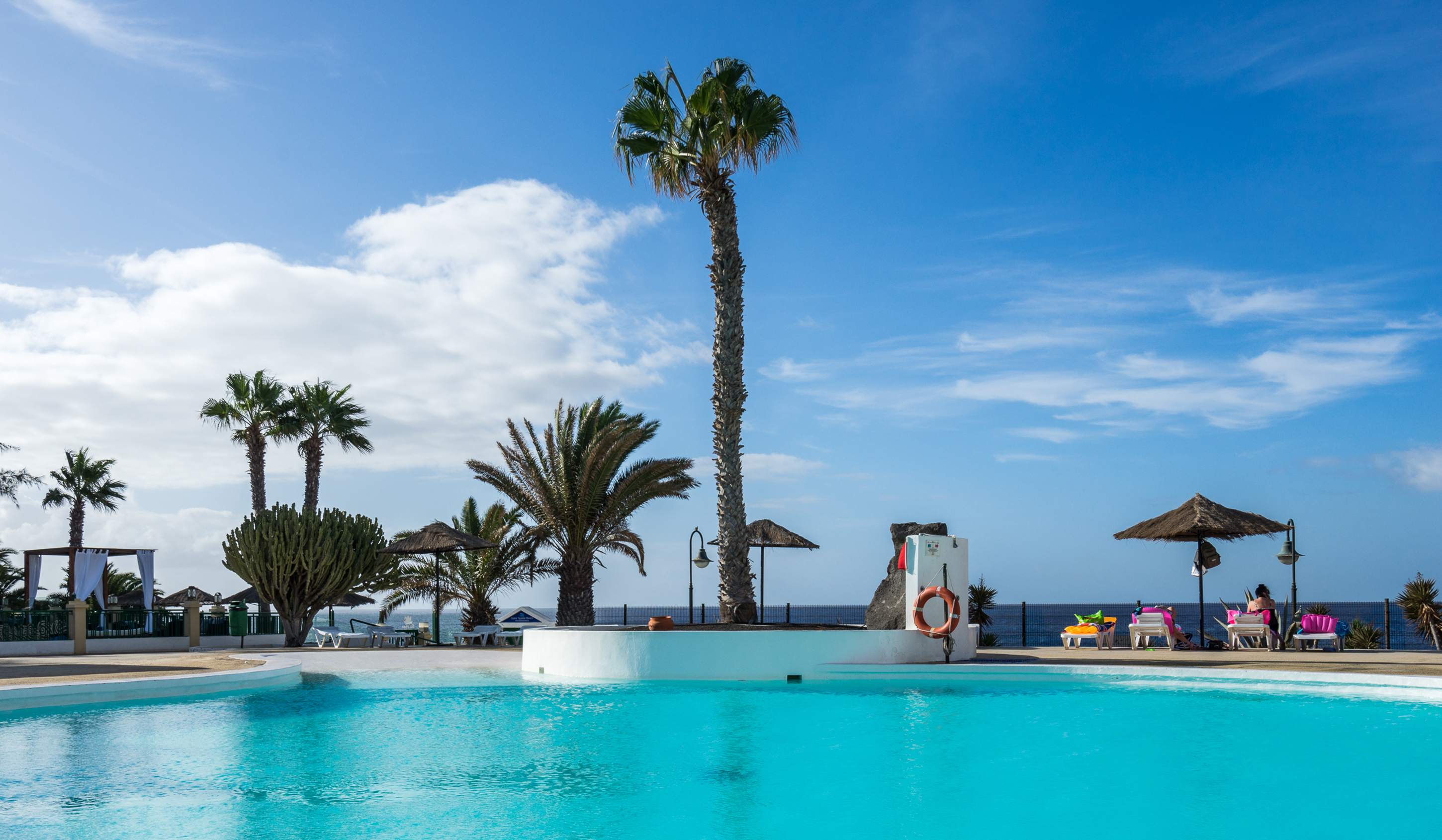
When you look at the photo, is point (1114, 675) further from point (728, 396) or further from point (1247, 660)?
point (728, 396)

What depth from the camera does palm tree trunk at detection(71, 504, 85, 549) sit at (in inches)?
1540

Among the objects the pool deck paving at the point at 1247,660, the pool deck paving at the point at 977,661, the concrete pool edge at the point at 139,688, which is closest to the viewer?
the concrete pool edge at the point at 139,688

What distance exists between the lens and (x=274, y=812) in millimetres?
6891

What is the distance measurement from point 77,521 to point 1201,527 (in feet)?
129

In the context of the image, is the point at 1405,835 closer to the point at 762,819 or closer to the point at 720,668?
the point at 762,819

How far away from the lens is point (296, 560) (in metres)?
22.4

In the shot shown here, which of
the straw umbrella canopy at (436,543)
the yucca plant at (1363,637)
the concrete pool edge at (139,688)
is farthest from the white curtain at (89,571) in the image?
the yucca plant at (1363,637)

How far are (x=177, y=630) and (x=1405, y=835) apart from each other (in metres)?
24.1

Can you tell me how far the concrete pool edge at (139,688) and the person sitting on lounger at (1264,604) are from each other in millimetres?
15262

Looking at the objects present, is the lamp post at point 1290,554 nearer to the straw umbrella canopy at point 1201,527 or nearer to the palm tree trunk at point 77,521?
the straw umbrella canopy at point 1201,527

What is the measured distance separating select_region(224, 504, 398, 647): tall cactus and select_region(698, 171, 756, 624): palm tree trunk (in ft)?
35.3

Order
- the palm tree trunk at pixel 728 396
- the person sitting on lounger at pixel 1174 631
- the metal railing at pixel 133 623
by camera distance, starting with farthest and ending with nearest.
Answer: the metal railing at pixel 133 623
the person sitting on lounger at pixel 1174 631
the palm tree trunk at pixel 728 396

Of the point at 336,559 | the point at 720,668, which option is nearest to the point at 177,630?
the point at 336,559

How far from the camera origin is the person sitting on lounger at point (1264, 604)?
17.2 m
